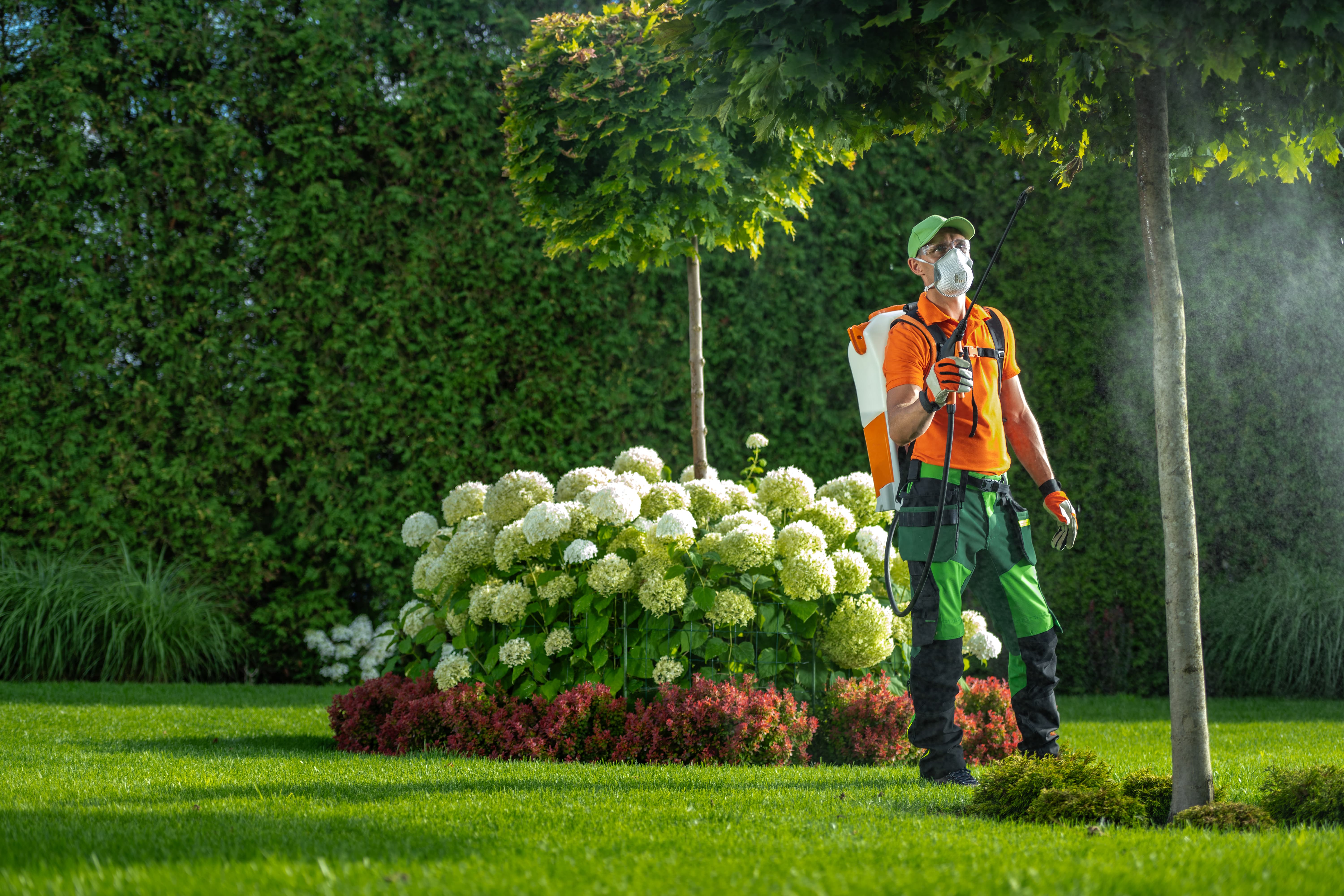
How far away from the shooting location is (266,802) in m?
3.19

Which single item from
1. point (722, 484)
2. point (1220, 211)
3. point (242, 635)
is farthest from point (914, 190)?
point (242, 635)

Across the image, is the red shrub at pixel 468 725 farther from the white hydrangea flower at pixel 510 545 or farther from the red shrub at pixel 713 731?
the white hydrangea flower at pixel 510 545

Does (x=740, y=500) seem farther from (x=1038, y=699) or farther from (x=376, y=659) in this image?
(x=376, y=659)

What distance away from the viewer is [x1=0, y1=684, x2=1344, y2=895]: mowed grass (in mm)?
2176

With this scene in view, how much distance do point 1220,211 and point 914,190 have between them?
7.04ft

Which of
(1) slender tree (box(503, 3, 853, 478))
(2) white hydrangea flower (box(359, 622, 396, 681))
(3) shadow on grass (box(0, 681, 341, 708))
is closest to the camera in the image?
(1) slender tree (box(503, 3, 853, 478))

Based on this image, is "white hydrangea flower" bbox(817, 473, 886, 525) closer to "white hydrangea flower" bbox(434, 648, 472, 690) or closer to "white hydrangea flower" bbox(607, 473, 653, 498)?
"white hydrangea flower" bbox(607, 473, 653, 498)

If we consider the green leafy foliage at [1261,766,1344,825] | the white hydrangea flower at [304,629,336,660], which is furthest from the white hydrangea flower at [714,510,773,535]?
the white hydrangea flower at [304,629,336,660]

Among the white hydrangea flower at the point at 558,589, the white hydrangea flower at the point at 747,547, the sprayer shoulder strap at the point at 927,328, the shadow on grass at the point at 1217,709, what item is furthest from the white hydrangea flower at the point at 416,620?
the shadow on grass at the point at 1217,709

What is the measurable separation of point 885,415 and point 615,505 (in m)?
1.26

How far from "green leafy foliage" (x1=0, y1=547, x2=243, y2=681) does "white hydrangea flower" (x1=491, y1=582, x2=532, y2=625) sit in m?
3.30

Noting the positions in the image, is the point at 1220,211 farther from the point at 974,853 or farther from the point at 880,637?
the point at 974,853

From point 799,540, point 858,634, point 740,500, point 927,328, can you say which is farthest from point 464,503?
point 927,328

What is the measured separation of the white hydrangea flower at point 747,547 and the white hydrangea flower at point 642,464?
1.11m
